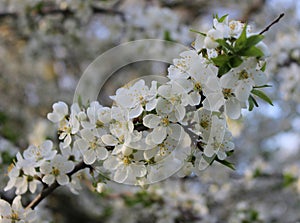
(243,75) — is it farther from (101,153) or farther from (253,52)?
(101,153)

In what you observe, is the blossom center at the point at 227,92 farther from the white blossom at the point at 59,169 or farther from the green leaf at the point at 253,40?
the white blossom at the point at 59,169

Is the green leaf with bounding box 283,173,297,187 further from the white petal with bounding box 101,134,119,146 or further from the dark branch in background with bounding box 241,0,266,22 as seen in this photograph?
the dark branch in background with bounding box 241,0,266,22

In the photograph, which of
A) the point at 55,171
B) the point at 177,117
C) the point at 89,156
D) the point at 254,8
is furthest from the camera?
the point at 254,8

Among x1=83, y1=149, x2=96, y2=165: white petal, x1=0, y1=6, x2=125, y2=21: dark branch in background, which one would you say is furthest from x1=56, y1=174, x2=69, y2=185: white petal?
x1=0, y1=6, x2=125, y2=21: dark branch in background

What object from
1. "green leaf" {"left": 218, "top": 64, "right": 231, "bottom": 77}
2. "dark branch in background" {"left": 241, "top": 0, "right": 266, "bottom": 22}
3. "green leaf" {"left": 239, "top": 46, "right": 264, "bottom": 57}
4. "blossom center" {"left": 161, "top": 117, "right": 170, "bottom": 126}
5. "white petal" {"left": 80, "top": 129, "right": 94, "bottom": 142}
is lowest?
"white petal" {"left": 80, "top": 129, "right": 94, "bottom": 142}

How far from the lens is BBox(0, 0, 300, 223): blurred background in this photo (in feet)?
9.18

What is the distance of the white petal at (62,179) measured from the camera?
4.67 ft

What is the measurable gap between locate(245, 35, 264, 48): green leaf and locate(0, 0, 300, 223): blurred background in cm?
72

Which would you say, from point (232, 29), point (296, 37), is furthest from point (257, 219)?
point (232, 29)

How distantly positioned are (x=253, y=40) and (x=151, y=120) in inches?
14.2

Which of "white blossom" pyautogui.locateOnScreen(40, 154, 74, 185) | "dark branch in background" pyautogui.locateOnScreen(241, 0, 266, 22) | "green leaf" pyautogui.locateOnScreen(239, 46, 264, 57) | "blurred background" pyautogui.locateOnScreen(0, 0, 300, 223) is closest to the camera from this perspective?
"green leaf" pyautogui.locateOnScreen(239, 46, 264, 57)

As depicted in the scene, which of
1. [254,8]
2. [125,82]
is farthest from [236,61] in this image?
[254,8]

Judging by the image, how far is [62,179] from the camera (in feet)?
4.68

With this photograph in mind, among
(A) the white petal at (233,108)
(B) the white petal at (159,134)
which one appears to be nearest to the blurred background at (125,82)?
(B) the white petal at (159,134)
